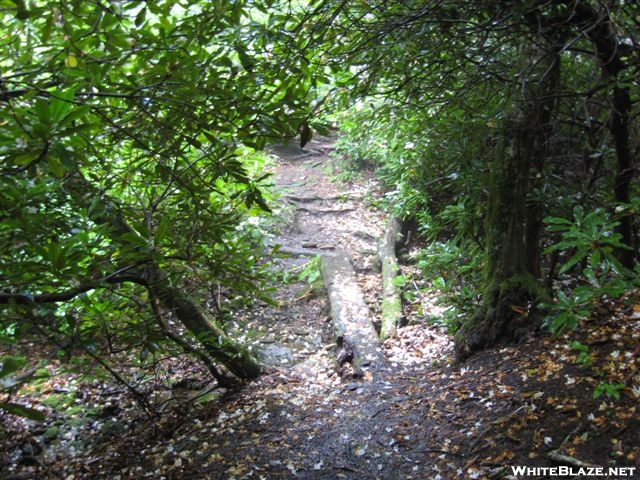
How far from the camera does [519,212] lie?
3.45 meters

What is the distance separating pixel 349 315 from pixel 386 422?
2.30 metres

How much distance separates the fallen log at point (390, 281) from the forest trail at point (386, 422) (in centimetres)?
21

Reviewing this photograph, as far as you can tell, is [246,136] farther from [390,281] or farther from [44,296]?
[390,281]

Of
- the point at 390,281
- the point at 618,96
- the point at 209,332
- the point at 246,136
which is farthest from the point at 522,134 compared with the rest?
the point at 390,281

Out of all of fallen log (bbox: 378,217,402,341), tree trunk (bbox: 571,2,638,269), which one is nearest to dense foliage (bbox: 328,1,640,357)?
tree trunk (bbox: 571,2,638,269)

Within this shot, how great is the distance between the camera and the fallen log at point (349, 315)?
4.72 m

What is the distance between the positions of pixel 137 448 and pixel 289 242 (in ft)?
16.9

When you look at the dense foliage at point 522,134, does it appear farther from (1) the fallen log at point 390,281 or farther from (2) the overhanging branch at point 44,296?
(2) the overhanging branch at point 44,296

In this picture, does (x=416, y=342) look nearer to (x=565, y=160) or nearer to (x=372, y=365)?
(x=372, y=365)

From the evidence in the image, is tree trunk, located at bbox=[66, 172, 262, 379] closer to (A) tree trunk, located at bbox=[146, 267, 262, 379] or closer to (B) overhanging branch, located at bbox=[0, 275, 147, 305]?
(A) tree trunk, located at bbox=[146, 267, 262, 379]

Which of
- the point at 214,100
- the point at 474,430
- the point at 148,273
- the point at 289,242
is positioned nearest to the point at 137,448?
Answer: the point at 148,273

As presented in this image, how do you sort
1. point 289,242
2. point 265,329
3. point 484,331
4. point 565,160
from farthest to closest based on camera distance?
1. point 289,242
2. point 265,329
3. point 565,160
4. point 484,331

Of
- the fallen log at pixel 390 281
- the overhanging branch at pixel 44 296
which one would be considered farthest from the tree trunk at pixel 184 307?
the fallen log at pixel 390 281

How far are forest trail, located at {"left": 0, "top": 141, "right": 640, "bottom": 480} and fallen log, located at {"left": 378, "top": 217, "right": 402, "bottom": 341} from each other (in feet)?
0.70
